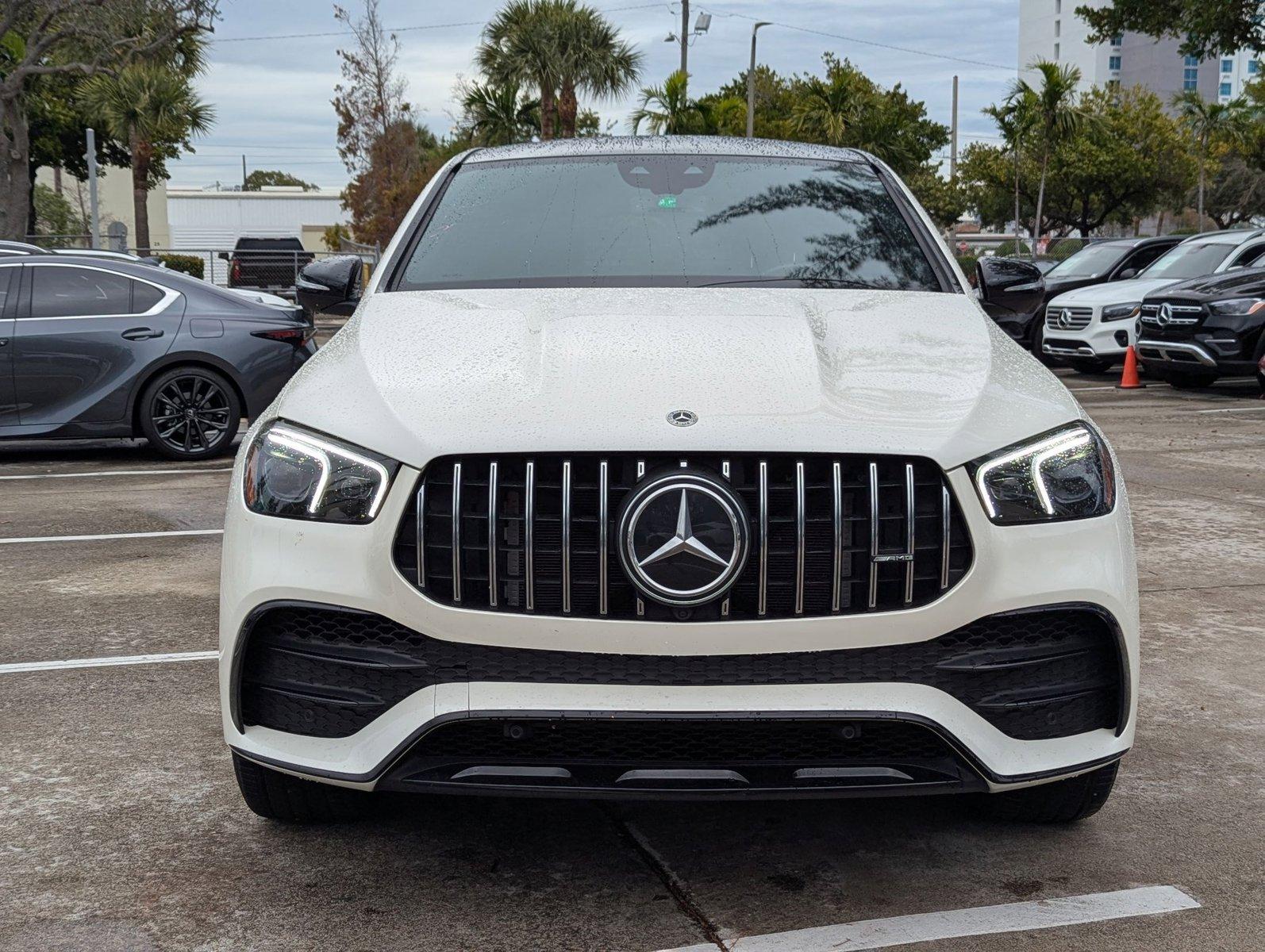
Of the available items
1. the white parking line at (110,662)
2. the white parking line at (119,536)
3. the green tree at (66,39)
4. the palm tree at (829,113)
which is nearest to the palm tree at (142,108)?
the green tree at (66,39)

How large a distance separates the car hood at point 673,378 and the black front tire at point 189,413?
706cm

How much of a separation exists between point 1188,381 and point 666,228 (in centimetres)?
1421

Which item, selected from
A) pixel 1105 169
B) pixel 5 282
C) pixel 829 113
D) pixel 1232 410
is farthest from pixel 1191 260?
pixel 1105 169

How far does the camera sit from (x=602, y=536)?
9.19ft

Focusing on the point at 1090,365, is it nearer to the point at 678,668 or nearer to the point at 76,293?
the point at 76,293

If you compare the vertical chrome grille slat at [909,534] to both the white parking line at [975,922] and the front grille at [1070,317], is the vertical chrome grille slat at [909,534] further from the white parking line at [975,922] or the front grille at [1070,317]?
the front grille at [1070,317]

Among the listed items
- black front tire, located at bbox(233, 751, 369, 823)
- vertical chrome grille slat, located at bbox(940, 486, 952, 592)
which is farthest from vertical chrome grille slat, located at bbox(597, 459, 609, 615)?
black front tire, located at bbox(233, 751, 369, 823)

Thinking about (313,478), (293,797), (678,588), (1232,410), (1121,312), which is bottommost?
(293,797)

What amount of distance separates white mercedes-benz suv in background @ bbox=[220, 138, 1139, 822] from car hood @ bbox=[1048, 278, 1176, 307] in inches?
587

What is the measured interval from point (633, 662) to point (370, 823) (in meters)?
1.08

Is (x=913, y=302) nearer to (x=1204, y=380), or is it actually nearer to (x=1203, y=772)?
(x=1203, y=772)

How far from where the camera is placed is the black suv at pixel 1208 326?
14.9 m

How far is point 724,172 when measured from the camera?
4.64 meters

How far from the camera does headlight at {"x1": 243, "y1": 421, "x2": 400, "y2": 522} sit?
2.88m
